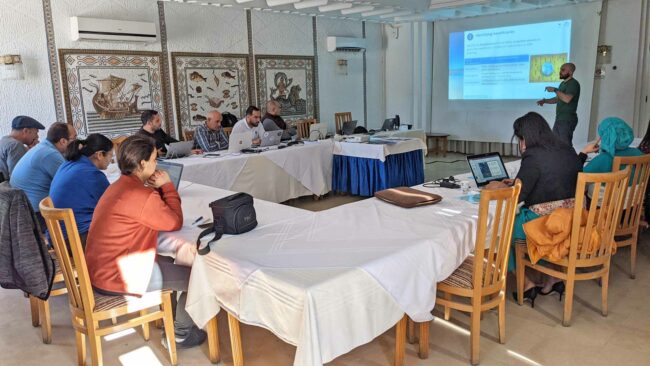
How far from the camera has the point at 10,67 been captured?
205 inches

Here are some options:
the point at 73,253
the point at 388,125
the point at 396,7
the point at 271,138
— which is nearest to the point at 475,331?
the point at 73,253

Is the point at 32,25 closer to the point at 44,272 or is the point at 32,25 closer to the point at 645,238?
the point at 44,272

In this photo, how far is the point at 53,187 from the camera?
2.69 meters

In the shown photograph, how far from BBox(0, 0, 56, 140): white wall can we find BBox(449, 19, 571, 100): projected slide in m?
6.65

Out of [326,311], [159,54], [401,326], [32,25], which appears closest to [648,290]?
[401,326]

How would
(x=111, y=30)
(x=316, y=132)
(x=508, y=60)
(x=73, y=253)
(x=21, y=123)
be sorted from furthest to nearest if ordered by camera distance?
(x=508, y=60) < (x=316, y=132) < (x=111, y=30) < (x=21, y=123) < (x=73, y=253)

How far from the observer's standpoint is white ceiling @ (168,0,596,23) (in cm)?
700

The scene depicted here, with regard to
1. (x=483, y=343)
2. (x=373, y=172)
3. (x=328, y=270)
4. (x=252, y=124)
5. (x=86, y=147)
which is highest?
(x=86, y=147)

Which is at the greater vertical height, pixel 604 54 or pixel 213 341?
pixel 604 54

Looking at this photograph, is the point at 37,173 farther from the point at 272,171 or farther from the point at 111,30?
the point at 111,30

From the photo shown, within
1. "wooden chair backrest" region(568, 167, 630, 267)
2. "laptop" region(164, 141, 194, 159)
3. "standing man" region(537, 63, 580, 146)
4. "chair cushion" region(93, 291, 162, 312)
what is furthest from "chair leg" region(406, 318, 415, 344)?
"standing man" region(537, 63, 580, 146)

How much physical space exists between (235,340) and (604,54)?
7.28 m

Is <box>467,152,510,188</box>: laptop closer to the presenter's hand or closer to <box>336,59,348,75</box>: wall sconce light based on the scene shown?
the presenter's hand

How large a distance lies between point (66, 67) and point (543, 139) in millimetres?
5375
